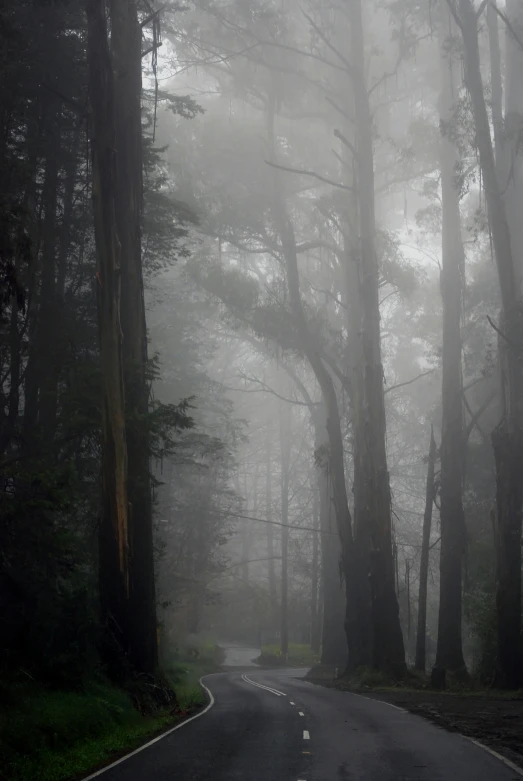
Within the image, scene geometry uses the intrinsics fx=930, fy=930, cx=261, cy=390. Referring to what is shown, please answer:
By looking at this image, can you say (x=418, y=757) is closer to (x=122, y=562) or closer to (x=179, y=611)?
(x=122, y=562)

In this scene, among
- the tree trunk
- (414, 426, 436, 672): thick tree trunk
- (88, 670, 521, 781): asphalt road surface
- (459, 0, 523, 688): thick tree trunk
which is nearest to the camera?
(88, 670, 521, 781): asphalt road surface

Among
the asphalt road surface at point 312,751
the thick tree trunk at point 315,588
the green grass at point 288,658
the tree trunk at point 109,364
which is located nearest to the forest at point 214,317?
the tree trunk at point 109,364

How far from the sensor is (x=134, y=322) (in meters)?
18.6

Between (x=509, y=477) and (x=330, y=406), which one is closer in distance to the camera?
(x=509, y=477)

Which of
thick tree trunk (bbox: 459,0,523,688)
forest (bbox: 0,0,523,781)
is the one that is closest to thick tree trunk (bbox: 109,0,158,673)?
forest (bbox: 0,0,523,781)

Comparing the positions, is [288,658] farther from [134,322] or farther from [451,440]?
[134,322]

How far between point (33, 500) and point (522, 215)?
68.4ft

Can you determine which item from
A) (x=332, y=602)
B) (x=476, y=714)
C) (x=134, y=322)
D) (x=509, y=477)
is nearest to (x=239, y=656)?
(x=332, y=602)

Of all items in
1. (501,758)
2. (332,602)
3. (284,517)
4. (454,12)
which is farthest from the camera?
(284,517)

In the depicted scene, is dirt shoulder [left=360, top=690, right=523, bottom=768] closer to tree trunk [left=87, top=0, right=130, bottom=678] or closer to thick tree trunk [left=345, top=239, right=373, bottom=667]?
thick tree trunk [left=345, top=239, right=373, bottom=667]

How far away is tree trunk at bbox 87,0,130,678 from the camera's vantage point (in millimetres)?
16531

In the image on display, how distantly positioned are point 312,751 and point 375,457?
15.6 m

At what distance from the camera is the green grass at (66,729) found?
10398 millimetres

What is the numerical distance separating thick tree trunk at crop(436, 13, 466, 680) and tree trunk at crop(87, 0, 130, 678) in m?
11.4
